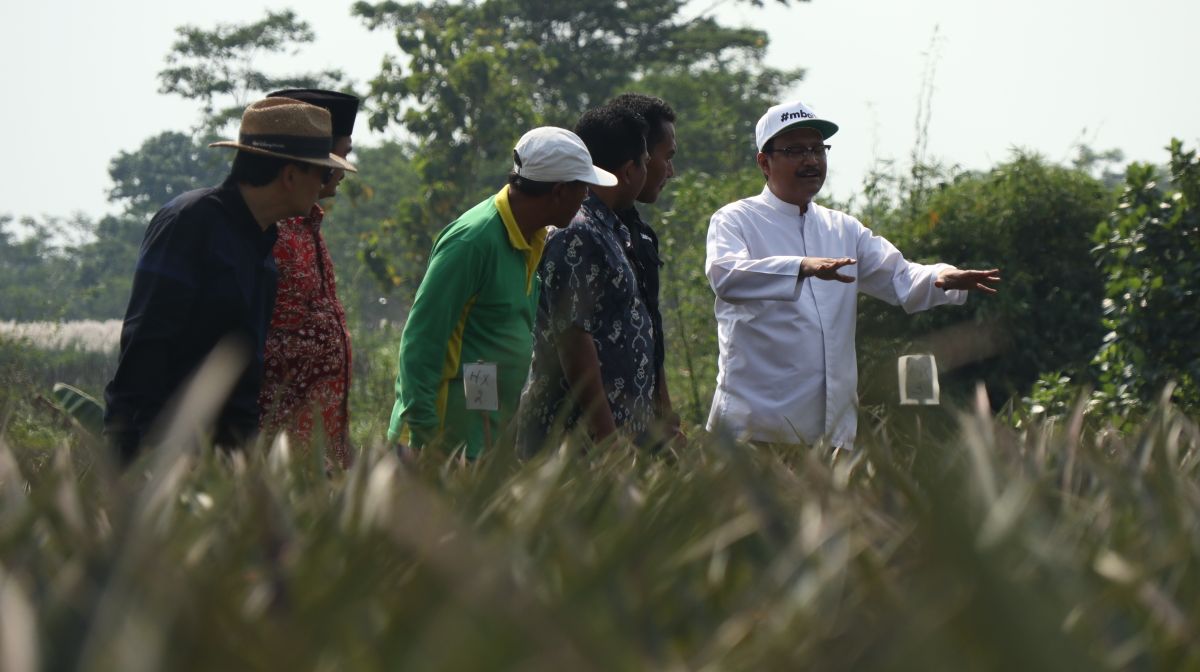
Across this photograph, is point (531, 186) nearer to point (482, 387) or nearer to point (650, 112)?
point (650, 112)

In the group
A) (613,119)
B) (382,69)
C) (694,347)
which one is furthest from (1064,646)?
(382,69)

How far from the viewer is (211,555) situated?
1.25 m

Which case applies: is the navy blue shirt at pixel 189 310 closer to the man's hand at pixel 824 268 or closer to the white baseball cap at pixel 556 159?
the white baseball cap at pixel 556 159

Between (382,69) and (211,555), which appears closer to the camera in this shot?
(211,555)

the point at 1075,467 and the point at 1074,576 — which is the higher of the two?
the point at 1074,576

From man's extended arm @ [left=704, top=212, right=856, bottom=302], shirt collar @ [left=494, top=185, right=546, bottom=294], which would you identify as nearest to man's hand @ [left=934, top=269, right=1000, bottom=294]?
man's extended arm @ [left=704, top=212, right=856, bottom=302]

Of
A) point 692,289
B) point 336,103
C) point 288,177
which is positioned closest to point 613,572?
point 288,177

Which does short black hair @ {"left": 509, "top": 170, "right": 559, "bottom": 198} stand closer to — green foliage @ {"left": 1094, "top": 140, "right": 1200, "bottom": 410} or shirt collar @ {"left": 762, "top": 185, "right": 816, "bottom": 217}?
shirt collar @ {"left": 762, "top": 185, "right": 816, "bottom": 217}

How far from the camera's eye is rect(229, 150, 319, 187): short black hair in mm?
3598

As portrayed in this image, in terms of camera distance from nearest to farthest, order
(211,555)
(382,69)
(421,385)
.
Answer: (211,555), (421,385), (382,69)

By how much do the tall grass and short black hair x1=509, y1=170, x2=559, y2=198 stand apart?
234 cm

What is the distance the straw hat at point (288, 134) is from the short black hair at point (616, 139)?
878 millimetres

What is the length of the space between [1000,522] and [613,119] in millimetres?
3402

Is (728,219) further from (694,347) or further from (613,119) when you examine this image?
(694,347)
